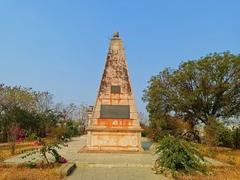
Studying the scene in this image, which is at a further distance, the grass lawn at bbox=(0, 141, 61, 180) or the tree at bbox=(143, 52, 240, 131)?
the tree at bbox=(143, 52, 240, 131)

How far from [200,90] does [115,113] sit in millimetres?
7385

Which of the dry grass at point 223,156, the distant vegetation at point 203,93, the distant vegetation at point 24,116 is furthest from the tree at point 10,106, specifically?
the dry grass at point 223,156

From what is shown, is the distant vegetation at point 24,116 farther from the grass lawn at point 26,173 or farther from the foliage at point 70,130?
the grass lawn at point 26,173

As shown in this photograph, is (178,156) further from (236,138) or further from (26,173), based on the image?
(236,138)

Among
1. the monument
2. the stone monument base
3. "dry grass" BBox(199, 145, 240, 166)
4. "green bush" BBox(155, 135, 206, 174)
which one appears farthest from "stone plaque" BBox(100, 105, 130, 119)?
"green bush" BBox(155, 135, 206, 174)

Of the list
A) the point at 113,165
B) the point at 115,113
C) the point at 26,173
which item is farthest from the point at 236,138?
the point at 26,173

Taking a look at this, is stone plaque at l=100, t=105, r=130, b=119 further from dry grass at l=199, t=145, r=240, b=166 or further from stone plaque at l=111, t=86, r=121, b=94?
dry grass at l=199, t=145, r=240, b=166

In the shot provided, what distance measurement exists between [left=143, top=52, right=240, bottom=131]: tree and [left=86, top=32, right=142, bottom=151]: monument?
20.5 ft

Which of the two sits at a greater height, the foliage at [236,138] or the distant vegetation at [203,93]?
the distant vegetation at [203,93]

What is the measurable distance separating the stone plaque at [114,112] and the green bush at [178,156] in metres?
7.50

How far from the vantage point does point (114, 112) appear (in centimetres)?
1664

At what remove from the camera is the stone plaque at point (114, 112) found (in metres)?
16.6

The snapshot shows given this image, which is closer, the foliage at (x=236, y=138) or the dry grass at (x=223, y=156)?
the dry grass at (x=223, y=156)

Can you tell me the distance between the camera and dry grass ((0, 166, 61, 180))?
771 centimetres
